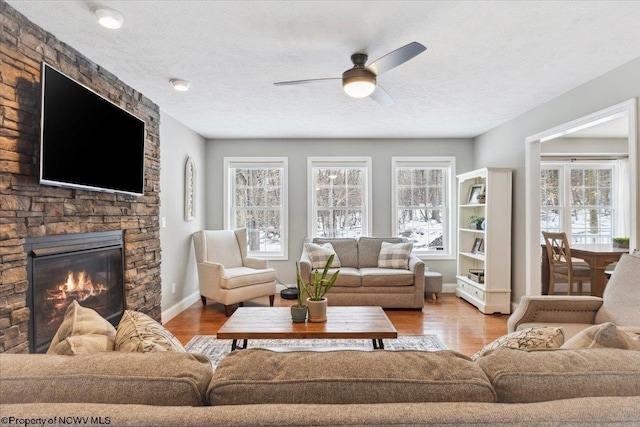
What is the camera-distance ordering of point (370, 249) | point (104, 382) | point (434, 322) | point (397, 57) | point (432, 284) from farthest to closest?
point (370, 249)
point (432, 284)
point (434, 322)
point (397, 57)
point (104, 382)

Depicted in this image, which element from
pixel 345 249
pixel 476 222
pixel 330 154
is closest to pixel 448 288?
pixel 476 222

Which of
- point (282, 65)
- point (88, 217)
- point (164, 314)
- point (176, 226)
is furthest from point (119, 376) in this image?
point (176, 226)

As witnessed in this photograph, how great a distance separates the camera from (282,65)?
2809 mm

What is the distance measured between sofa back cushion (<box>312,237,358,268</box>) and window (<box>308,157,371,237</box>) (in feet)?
1.47

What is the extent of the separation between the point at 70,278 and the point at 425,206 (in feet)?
15.4

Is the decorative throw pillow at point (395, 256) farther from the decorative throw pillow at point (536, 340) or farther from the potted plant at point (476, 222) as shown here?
the decorative throw pillow at point (536, 340)

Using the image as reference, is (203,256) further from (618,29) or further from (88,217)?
(618,29)

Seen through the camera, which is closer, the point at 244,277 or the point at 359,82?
the point at 359,82

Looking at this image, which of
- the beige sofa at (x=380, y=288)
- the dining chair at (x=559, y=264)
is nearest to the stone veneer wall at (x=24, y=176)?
the beige sofa at (x=380, y=288)

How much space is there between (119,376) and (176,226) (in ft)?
12.4

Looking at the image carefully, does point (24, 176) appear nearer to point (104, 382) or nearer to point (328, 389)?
point (104, 382)

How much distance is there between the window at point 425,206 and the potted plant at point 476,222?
55 cm

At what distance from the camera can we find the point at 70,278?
8.68ft

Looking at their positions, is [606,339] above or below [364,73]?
below
